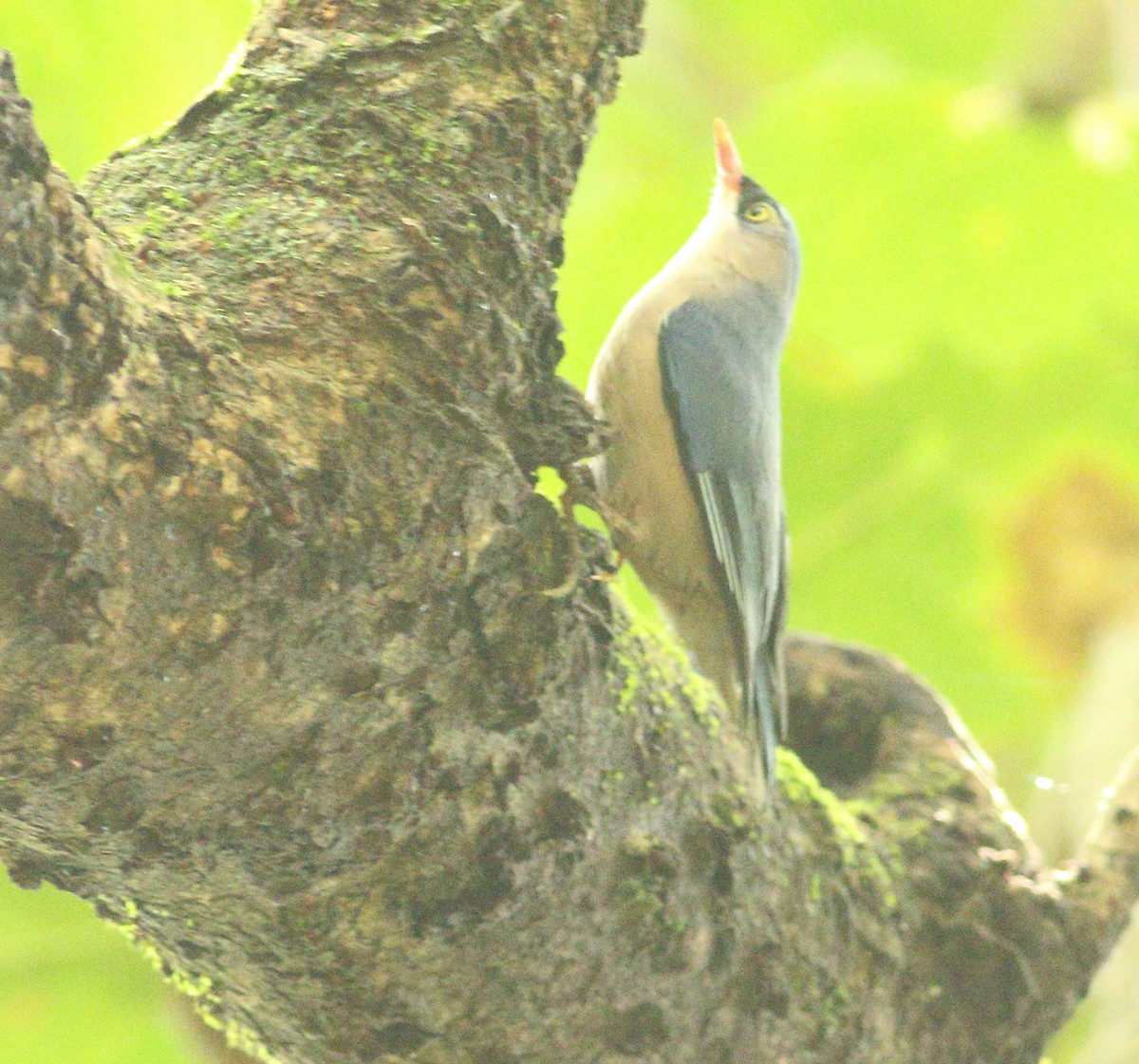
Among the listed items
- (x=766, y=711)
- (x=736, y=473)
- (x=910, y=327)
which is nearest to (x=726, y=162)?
(x=736, y=473)

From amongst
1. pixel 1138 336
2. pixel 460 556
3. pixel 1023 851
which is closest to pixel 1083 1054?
pixel 1023 851

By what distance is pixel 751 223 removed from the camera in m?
2.54

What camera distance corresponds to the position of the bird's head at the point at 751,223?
98.5 inches

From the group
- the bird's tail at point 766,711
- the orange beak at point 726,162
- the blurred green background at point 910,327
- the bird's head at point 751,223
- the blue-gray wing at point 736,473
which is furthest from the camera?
the blurred green background at point 910,327

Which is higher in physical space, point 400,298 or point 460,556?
point 400,298

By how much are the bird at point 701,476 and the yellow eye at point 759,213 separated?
0.27 m

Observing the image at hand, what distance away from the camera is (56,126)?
302 cm

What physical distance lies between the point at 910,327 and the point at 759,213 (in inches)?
74.3

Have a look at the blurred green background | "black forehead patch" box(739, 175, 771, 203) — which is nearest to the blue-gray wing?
"black forehead patch" box(739, 175, 771, 203)

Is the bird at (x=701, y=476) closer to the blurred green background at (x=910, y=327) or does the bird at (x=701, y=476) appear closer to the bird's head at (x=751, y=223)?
the bird's head at (x=751, y=223)

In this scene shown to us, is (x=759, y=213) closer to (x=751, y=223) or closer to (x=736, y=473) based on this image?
(x=751, y=223)

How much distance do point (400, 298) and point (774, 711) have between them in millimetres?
945

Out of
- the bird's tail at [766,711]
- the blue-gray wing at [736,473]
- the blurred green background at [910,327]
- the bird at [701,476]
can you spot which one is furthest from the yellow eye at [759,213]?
the blurred green background at [910,327]

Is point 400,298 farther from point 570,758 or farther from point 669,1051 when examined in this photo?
point 669,1051
